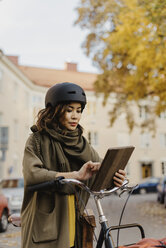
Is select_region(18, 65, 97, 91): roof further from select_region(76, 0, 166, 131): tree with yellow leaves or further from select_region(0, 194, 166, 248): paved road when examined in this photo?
select_region(0, 194, 166, 248): paved road

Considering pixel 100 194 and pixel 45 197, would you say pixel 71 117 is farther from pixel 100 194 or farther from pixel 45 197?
A: pixel 100 194

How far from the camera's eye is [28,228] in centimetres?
238

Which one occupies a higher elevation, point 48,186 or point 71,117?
point 71,117

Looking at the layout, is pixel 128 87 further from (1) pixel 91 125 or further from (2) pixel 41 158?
(1) pixel 91 125

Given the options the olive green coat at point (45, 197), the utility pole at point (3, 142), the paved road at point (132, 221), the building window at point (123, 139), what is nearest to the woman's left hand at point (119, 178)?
the olive green coat at point (45, 197)

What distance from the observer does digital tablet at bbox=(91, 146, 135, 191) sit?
6.96ft

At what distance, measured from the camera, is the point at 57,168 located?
8.32 ft

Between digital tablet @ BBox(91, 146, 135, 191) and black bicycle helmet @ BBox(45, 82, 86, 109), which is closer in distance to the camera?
digital tablet @ BBox(91, 146, 135, 191)

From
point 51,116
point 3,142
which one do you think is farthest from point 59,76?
point 51,116

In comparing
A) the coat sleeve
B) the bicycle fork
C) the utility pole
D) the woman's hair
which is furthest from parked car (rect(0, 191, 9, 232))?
the utility pole

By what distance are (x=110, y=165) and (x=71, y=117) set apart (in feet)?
1.98

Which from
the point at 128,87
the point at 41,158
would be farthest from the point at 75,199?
the point at 128,87

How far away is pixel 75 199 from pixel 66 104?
0.59 m

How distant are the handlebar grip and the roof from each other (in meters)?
43.3
